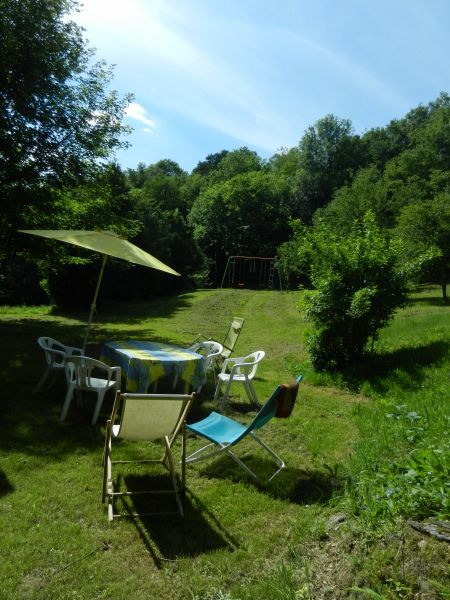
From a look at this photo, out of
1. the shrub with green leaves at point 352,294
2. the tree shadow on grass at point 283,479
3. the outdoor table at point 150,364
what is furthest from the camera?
the shrub with green leaves at point 352,294

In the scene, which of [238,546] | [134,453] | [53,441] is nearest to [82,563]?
[238,546]

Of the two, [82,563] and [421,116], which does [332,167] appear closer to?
→ [421,116]

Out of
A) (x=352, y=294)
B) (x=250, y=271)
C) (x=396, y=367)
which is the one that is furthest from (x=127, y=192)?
(x=396, y=367)

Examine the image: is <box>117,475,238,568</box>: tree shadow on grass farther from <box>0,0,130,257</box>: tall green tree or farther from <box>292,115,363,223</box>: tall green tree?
<box>292,115,363,223</box>: tall green tree

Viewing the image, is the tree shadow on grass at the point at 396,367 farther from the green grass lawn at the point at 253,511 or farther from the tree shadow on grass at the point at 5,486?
the tree shadow on grass at the point at 5,486

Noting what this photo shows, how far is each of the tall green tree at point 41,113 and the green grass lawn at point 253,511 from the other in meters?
5.88

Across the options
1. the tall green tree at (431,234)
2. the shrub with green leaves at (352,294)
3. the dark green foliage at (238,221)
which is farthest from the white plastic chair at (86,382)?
the dark green foliage at (238,221)

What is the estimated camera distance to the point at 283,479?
4496 mm

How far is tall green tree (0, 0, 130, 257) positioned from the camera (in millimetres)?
10930

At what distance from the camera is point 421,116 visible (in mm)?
54250

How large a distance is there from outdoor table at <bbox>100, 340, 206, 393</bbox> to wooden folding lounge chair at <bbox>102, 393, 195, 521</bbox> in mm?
1808

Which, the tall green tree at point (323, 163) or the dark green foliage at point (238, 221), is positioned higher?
the tall green tree at point (323, 163)

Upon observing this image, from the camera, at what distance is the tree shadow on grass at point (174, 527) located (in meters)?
3.30

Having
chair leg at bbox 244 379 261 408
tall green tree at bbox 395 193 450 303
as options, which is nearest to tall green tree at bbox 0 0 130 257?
chair leg at bbox 244 379 261 408
